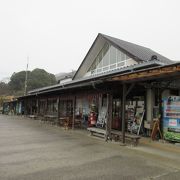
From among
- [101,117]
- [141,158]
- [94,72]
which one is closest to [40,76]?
[94,72]

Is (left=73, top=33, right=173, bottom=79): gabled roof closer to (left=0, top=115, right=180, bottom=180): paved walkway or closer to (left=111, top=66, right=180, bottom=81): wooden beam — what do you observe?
(left=111, top=66, right=180, bottom=81): wooden beam

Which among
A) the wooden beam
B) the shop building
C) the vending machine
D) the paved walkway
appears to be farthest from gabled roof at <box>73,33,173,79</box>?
the paved walkway

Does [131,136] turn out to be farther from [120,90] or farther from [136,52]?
[136,52]

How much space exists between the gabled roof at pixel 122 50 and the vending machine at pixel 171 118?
4.11 metres

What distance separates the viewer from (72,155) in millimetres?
7098

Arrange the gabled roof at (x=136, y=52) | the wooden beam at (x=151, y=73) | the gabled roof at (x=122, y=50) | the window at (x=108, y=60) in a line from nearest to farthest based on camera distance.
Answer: the wooden beam at (x=151, y=73) → the gabled roof at (x=136, y=52) → the gabled roof at (x=122, y=50) → the window at (x=108, y=60)

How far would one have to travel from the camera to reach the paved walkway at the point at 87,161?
5.12m

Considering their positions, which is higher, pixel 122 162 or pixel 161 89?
pixel 161 89

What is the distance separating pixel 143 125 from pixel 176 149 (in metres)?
2.89

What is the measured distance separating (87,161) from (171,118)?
14.8 feet

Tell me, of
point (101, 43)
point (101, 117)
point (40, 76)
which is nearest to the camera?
point (101, 117)

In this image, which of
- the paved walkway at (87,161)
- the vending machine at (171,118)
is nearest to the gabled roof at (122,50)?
the vending machine at (171,118)

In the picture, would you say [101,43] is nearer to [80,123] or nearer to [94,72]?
[94,72]

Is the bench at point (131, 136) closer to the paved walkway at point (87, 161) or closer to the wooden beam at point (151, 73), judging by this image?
the paved walkway at point (87, 161)
